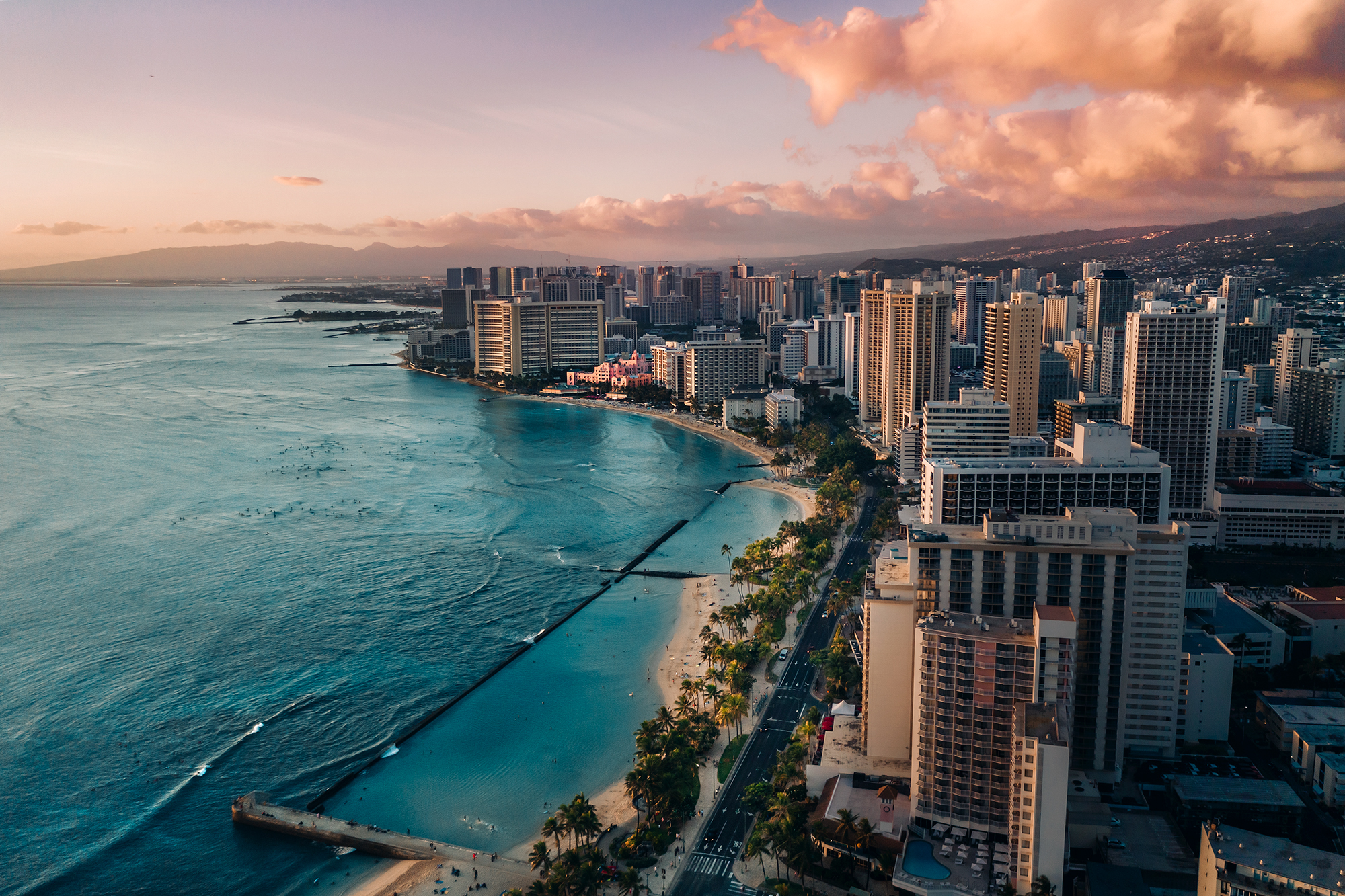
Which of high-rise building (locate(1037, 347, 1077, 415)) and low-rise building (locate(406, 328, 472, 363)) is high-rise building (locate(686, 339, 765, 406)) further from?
low-rise building (locate(406, 328, 472, 363))

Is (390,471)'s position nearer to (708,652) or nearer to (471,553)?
(471,553)

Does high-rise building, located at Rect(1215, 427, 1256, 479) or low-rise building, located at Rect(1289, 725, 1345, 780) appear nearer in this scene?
low-rise building, located at Rect(1289, 725, 1345, 780)

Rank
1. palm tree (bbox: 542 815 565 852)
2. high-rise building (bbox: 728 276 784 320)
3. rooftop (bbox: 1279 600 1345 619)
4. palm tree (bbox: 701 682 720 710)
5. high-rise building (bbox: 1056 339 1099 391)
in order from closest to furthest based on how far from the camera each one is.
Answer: palm tree (bbox: 542 815 565 852) < palm tree (bbox: 701 682 720 710) < rooftop (bbox: 1279 600 1345 619) < high-rise building (bbox: 1056 339 1099 391) < high-rise building (bbox: 728 276 784 320)

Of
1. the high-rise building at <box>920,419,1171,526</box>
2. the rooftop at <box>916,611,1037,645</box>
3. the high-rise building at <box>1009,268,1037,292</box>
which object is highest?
the high-rise building at <box>1009,268,1037,292</box>

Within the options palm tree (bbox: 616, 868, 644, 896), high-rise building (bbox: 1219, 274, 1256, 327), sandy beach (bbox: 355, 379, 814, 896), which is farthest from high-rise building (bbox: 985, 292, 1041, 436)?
high-rise building (bbox: 1219, 274, 1256, 327)

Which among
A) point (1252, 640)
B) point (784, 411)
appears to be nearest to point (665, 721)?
point (1252, 640)

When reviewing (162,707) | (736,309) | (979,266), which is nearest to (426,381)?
(736,309)

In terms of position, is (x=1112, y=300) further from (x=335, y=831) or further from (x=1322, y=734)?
(x=335, y=831)
